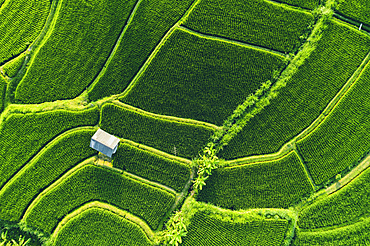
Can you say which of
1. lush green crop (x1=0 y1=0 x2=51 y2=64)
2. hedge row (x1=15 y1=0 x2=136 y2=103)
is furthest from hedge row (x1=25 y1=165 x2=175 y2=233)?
lush green crop (x1=0 y1=0 x2=51 y2=64)

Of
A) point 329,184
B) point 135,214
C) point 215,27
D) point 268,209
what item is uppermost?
point 215,27

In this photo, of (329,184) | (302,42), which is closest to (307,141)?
(329,184)

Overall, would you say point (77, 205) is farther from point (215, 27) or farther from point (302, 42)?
point (302, 42)

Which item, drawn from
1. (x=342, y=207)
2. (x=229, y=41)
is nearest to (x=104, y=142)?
(x=229, y=41)

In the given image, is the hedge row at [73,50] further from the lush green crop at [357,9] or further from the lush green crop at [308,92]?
the lush green crop at [357,9]

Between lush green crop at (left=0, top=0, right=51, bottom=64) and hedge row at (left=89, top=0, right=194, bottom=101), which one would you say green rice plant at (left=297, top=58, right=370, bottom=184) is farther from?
lush green crop at (left=0, top=0, right=51, bottom=64)

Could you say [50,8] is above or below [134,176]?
above

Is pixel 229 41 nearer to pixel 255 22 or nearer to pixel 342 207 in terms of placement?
pixel 255 22
